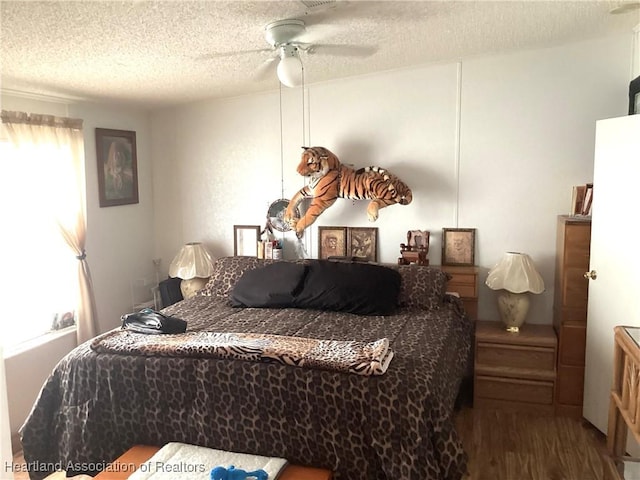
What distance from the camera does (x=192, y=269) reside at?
3.89 meters

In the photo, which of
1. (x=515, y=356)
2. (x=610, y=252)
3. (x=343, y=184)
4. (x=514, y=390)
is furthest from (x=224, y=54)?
(x=514, y=390)

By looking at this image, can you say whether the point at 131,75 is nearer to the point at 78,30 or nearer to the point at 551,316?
the point at 78,30

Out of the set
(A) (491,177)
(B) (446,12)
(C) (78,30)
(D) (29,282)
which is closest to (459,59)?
(A) (491,177)

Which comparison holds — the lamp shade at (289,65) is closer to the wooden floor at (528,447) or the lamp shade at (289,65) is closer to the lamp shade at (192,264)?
the lamp shade at (192,264)

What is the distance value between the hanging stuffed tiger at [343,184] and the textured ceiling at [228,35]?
62 cm

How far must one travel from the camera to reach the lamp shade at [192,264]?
3889mm

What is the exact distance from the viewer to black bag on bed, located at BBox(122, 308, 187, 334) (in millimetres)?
2580

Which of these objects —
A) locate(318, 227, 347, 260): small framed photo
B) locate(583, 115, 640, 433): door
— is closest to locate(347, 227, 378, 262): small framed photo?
locate(318, 227, 347, 260): small framed photo

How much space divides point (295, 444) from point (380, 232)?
6.43 feet

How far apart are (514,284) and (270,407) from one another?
1785 millimetres

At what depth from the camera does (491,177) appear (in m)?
3.35

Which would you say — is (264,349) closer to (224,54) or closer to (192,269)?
(224,54)

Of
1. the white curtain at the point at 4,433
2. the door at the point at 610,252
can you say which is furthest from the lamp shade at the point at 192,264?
the white curtain at the point at 4,433

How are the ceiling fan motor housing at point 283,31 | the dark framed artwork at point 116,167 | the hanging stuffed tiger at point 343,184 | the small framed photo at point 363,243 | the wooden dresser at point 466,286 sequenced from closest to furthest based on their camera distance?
the ceiling fan motor housing at point 283,31, the wooden dresser at point 466,286, the hanging stuffed tiger at point 343,184, the small framed photo at point 363,243, the dark framed artwork at point 116,167
